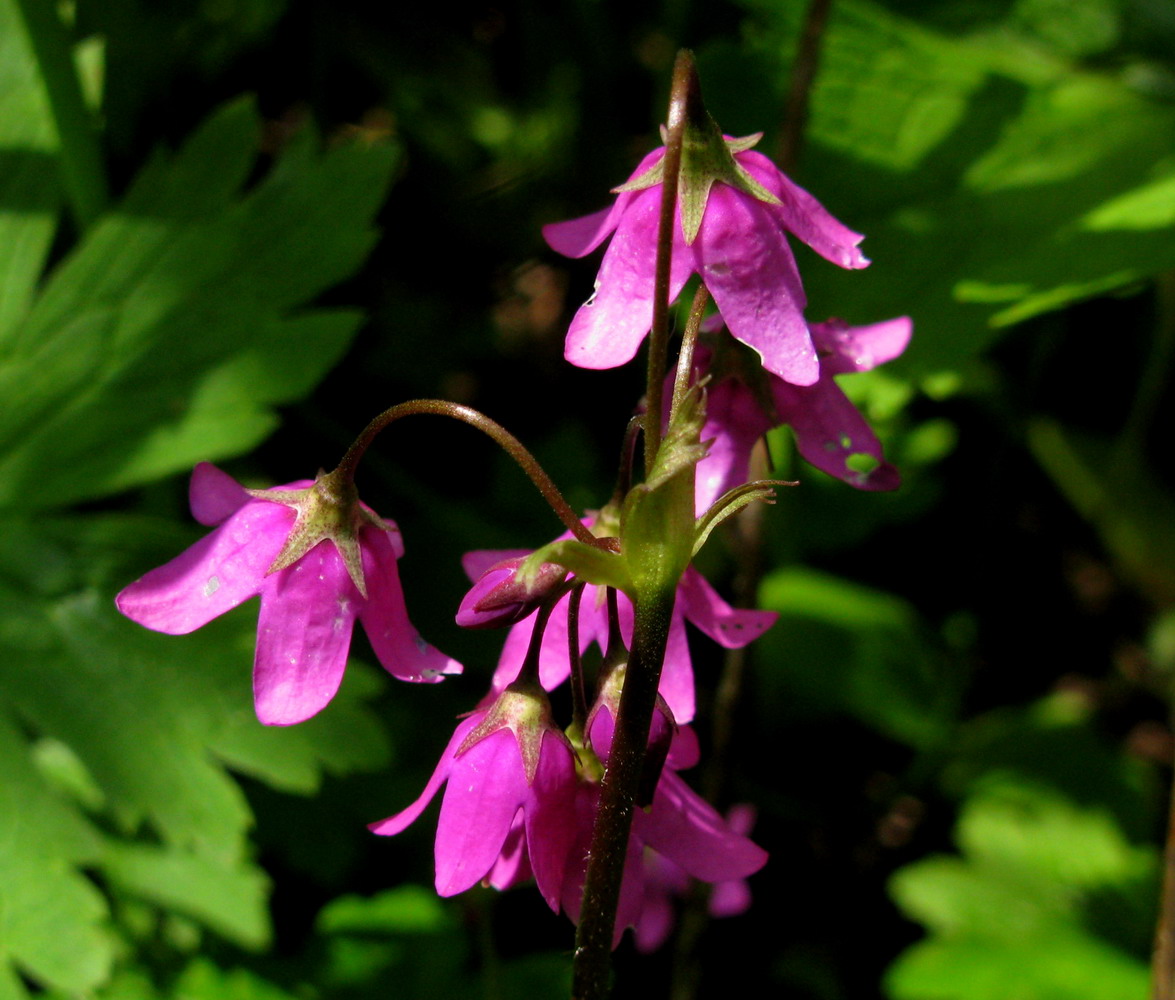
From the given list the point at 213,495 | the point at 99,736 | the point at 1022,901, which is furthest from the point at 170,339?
the point at 1022,901

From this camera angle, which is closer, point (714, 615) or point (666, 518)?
point (666, 518)

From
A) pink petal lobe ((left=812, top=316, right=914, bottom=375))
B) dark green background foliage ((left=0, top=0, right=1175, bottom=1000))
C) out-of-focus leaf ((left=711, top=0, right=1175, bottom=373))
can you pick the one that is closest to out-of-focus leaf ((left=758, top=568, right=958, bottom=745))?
dark green background foliage ((left=0, top=0, right=1175, bottom=1000))

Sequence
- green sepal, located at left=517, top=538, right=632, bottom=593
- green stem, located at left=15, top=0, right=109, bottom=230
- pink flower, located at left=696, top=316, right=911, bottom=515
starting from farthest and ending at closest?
green stem, located at left=15, top=0, right=109, bottom=230, pink flower, located at left=696, top=316, right=911, bottom=515, green sepal, located at left=517, top=538, right=632, bottom=593

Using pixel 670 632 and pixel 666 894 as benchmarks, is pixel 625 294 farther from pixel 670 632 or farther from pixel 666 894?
pixel 666 894

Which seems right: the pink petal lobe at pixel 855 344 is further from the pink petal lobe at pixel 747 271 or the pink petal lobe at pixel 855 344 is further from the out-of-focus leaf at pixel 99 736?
the out-of-focus leaf at pixel 99 736

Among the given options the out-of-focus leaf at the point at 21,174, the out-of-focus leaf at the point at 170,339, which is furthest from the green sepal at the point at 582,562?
the out-of-focus leaf at the point at 21,174

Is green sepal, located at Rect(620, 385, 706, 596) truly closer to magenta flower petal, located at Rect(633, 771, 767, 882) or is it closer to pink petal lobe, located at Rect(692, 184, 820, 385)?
pink petal lobe, located at Rect(692, 184, 820, 385)
